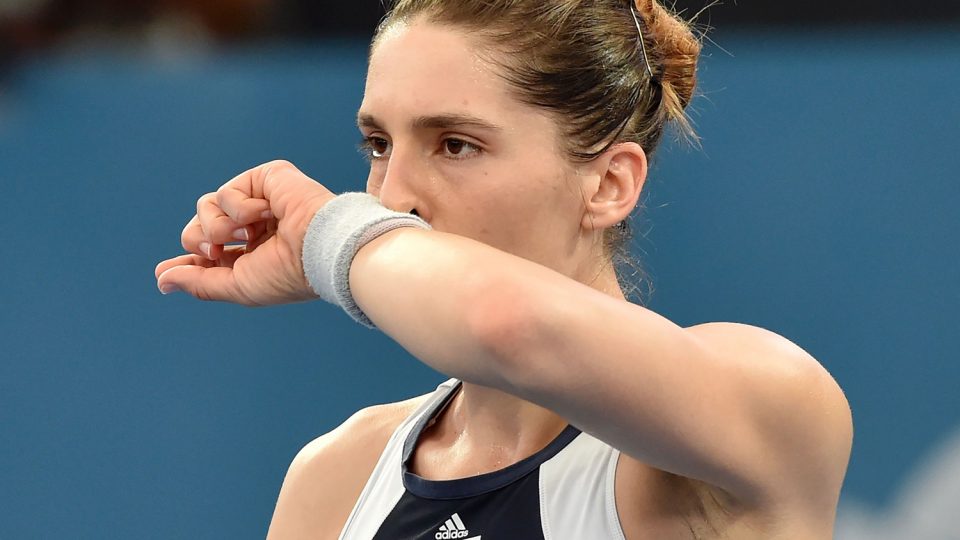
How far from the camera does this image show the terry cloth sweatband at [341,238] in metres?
0.85

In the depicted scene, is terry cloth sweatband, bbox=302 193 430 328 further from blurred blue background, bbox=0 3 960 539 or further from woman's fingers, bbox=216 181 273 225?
blurred blue background, bbox=0 3 960 539

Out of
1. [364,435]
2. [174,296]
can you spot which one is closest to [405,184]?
[364,435]

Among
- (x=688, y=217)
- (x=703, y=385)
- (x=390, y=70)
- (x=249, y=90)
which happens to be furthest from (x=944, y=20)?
(x=703, y=385)

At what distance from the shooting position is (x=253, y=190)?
966mm

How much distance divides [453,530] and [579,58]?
1.50 ft

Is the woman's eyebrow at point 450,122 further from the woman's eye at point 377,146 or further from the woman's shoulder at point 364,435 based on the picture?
the woman's shoulder at point 364,435

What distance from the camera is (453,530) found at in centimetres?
119

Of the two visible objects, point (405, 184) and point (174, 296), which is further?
point (174, 296)

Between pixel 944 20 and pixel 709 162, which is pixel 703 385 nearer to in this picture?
pixel 709 162

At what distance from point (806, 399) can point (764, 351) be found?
2.3 inches

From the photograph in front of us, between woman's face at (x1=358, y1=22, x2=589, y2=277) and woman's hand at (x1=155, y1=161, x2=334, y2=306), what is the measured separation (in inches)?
6.3

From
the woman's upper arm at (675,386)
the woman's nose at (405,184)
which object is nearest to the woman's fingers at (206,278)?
the woman's nose at (405,184)

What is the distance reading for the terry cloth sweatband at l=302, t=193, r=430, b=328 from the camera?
33.6 inches

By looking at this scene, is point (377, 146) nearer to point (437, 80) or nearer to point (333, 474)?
point (437, 80)
